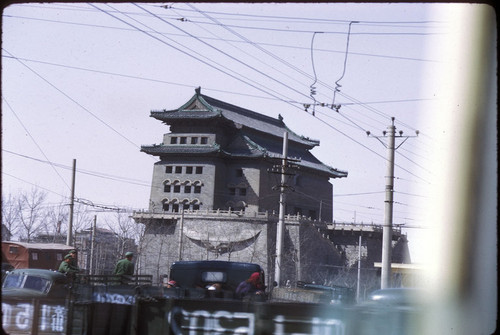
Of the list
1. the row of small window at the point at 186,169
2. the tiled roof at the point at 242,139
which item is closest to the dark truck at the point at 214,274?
the tiled roof at the point at 242,139

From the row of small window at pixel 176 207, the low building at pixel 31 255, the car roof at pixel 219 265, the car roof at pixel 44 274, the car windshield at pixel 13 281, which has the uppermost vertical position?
the row of small window at pixel 176 207

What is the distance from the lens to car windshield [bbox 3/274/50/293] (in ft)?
40.8

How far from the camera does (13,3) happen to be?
382cm

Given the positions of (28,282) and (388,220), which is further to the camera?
(388,220)

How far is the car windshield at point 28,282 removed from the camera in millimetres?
12422

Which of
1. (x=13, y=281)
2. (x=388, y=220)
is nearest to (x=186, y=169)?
(x=388, y=220)

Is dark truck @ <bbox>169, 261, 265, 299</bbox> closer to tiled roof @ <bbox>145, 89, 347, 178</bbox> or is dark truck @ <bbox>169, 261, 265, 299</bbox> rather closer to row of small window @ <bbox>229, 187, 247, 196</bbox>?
tiled roof @ <bbox>145, 89, 347, 178</bbox>

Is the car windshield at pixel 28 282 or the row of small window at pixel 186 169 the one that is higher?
the row of small window at pixel 186 169

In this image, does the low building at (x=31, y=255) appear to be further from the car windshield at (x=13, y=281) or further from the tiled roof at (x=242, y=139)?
the tiled roof at (x=242, y=139)

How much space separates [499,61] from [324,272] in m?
54.2

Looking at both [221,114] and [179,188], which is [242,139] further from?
[179,188]

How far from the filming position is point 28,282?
12570mm

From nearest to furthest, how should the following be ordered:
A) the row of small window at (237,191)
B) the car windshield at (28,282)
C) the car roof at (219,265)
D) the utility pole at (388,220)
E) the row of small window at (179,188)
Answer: the car windshield at (28,282) < the car roof at (219,265) < the utility pole at (388,220) < the row of small window at (237,191) < the row of small window at (179,188)

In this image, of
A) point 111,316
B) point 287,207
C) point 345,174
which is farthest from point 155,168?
point 111,316
